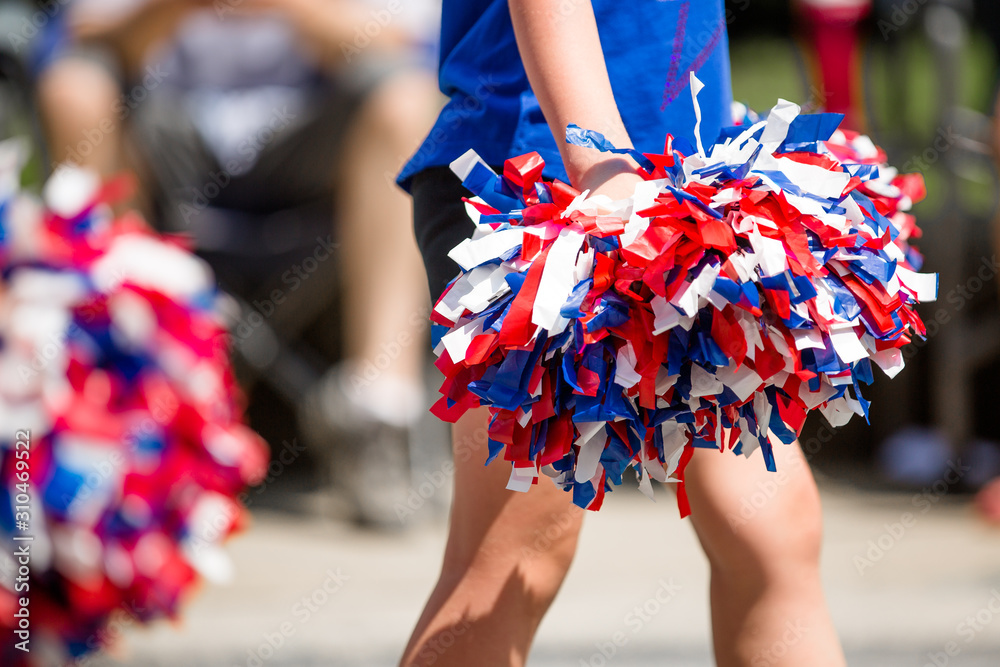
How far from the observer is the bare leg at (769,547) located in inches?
50.6

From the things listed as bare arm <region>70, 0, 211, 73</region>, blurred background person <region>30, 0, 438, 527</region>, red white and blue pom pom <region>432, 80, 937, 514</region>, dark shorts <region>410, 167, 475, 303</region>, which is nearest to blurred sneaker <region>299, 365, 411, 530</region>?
blurred background person <region>30, 0, 438, 527</region>

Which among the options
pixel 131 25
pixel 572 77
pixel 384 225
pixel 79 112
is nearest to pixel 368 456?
pixel 384 225

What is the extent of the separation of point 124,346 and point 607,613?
1290mm

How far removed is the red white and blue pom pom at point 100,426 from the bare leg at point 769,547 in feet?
3.14

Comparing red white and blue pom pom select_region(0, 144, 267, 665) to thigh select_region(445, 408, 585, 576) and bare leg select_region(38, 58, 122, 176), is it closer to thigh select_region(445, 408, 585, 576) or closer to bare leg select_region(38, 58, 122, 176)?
thigh select_region(445, 408, 585, 576)

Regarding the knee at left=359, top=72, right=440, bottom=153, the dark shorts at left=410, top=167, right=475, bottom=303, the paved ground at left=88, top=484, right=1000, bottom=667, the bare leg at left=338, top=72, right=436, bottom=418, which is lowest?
the paved ground at left=88, top=484, right=1000, bottom=667

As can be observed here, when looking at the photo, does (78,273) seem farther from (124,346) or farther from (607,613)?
(607,613)

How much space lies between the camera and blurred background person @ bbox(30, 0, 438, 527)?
3.17 m

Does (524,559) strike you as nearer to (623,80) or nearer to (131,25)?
(623,80)

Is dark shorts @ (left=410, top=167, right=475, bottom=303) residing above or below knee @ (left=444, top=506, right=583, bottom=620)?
above

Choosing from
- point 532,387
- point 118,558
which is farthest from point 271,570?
point 532,387

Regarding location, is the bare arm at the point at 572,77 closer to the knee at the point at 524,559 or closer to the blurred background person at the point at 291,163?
the knee at the point at 524,559

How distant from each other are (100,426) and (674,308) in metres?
1.11

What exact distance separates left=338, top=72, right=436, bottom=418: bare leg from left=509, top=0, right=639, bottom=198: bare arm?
6.98 ft
